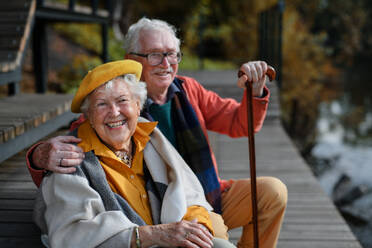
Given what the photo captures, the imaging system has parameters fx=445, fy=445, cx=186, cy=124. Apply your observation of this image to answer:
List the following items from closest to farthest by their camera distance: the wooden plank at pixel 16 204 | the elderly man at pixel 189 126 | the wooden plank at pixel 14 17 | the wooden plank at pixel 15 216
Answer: the wooden plank at pixel 15 216
the wooden plank at pixel 16 204
the elderly man at pixel 189 126
the wooden plank at pixel 14 17

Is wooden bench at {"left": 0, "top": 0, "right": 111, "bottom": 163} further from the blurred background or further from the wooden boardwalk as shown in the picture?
the blurred background

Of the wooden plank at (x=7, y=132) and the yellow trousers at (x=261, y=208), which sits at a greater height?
the wooden plank at (x=7, y=132)

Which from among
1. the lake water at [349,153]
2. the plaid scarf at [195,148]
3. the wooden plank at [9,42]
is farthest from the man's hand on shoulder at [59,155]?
the lake water at [349,153]

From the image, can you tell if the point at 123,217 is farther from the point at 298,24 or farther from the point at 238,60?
the point at 298,24

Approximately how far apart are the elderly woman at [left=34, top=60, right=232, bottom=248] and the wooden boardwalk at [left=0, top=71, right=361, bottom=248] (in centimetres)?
33

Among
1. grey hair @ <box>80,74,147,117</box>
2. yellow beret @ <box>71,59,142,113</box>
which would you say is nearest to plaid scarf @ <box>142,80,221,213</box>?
grey hair @ <box>80,74,147,117</box>

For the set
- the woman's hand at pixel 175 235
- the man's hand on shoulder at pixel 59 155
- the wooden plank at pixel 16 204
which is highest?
the man's hand on shoulder at pixel 59 155

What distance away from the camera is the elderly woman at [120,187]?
141 centimetres

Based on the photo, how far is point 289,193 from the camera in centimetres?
335

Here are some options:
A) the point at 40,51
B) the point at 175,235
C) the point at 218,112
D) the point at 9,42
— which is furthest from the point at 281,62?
the point at 175,235

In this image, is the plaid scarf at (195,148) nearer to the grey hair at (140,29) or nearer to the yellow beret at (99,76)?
the grey hair at (140,29)

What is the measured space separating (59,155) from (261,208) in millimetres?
1006

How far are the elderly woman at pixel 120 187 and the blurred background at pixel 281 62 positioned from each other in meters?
3.47

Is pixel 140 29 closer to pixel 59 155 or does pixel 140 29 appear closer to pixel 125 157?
pixel 125 157
